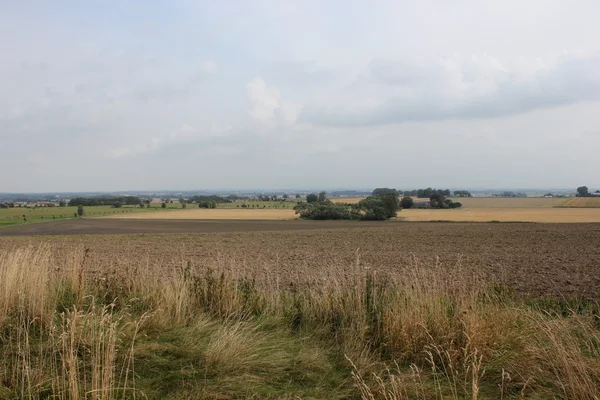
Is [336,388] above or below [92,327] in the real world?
below

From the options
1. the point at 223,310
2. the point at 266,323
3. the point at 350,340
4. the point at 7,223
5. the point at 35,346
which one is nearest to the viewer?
the point at 35,346

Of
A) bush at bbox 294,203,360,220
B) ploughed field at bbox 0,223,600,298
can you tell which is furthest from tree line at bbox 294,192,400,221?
ploughed field at bbox 0,223,600,298

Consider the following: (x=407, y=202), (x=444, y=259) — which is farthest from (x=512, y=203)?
(x=444, y=259)

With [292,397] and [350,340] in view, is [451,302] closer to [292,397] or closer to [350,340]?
[350,340]

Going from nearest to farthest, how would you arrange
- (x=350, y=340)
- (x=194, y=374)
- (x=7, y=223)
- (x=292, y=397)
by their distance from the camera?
1. (x=292, y=397)
2. (x=194, y=374)
3. (x=350, y=340)
4. (x=7, y=223)

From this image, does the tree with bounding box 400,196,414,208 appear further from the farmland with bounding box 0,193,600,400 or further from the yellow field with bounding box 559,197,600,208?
the farmland with bounding box 0,193,600,400

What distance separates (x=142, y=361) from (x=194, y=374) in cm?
72

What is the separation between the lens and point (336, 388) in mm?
4430

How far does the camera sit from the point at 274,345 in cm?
562

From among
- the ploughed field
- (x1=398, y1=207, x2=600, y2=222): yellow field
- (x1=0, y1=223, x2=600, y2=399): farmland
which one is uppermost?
(x1=0, y1=223, x2=600, y2=399): farmland

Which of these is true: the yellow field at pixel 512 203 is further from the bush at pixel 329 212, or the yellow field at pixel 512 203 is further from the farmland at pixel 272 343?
the farmland at pixel 272 343

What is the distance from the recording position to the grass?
425 centimetres

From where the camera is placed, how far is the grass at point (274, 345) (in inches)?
167

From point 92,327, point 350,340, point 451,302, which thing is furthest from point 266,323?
point 451,302
